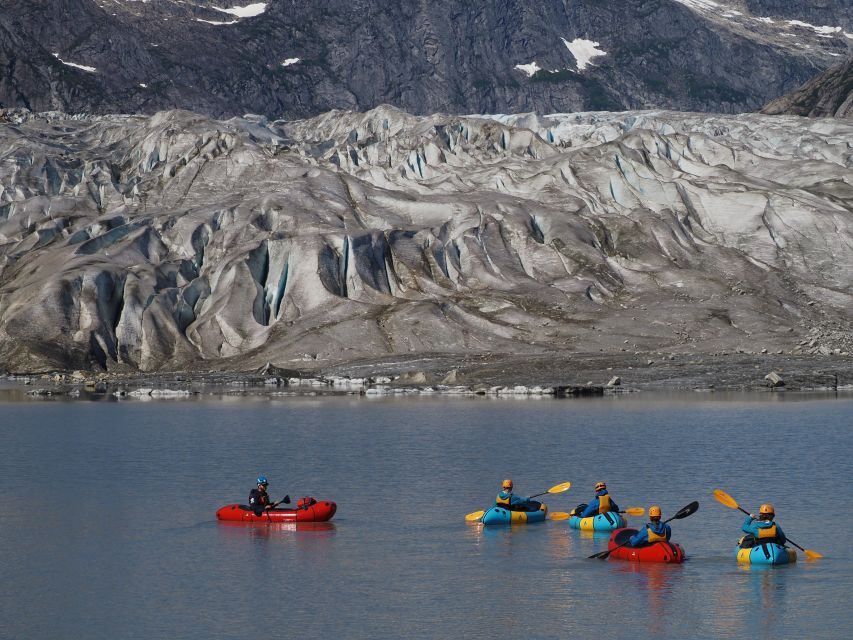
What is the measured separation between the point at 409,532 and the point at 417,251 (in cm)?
10985

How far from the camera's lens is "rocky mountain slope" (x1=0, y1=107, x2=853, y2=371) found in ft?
457

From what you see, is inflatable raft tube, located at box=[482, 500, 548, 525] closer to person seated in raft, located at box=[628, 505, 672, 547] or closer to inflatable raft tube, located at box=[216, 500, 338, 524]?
inflatable raft tube, located at box=[216, 500, 338, 524]

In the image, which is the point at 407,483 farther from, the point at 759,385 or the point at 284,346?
the point at 284,346

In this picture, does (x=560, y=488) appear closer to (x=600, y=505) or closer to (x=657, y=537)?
(x=600, y=505)

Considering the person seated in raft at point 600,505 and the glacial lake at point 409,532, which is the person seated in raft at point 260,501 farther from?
the person seated in raft at point 600,505

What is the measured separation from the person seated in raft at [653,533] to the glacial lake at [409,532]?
0.97 m

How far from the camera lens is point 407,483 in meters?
62.4

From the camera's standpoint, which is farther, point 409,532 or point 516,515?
point 516,515

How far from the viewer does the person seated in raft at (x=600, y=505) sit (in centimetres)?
4981

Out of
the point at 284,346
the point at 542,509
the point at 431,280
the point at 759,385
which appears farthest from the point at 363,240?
the point at 542,509

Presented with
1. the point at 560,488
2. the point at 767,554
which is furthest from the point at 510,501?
the point at 767,554

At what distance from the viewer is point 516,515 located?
169 ft

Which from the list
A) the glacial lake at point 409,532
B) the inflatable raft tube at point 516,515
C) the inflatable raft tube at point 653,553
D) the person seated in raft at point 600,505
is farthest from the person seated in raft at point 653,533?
the inflatable raft tube at point 516,515

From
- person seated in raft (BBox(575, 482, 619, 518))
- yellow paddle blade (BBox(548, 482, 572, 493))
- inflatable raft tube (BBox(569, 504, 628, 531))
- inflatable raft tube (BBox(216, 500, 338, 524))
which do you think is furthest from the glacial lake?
yellow paddle blade (BBox(548, 482, 572, 493))
